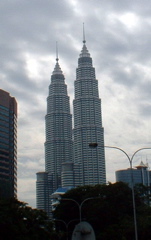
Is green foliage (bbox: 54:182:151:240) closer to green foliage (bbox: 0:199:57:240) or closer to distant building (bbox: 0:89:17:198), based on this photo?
green foliage (bbox: 0:199:57:240)

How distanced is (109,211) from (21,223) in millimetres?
26326

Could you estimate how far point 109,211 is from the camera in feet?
223

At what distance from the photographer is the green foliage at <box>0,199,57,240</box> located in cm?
4131

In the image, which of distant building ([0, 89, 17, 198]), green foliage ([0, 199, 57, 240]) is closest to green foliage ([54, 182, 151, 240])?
green foliage ([0, 199, 57, 240])

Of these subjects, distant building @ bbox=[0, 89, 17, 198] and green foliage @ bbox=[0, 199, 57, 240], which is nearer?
green foliage @ bbox=[0, 199, 57, 240]

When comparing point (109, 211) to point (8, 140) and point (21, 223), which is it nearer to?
point (21, 223)

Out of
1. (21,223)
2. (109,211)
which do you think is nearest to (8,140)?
(109,211)

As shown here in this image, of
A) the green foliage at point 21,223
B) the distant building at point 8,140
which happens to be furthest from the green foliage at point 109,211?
the distant building at point 8,140

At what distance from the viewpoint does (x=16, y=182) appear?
174500 millimetres

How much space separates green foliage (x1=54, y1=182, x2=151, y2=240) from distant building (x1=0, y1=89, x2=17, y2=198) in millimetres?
84006

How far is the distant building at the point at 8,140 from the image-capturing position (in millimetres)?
163625

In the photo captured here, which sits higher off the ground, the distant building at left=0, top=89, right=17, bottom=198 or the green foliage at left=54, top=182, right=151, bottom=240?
the distant building at left=0, top=89, right=17, bottom=198

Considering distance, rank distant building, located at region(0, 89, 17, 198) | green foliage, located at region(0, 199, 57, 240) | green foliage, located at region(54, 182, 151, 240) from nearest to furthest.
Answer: green foliage, located at region(0, 199, 57, 240), green foliage, located at region(54, 182, 151, 240), distant building, located at region(0, 89, 17, 198)

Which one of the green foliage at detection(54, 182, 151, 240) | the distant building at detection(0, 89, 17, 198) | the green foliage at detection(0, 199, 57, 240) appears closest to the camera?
the green foliage at detection(0, 199, 57, 240)
